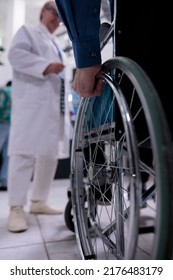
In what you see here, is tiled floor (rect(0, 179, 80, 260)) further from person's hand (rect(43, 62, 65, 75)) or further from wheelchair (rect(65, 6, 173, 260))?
person's hand (rect(43, 62, 65, 75))

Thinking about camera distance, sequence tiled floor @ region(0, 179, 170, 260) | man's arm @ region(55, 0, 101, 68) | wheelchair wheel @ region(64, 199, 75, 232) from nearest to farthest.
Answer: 1. man's arm @ region(55, 0, 101, 68)
2. tiled floor @ region(0, 179, 170, 260)
3. wheelchair wheel @ region(64, 199, 75, 232)

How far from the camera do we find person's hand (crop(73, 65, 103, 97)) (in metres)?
0.71

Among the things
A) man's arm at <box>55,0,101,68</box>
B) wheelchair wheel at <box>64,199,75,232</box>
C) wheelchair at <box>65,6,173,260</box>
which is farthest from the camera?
wheelchair wheel at <box>64,199,75,232</box>

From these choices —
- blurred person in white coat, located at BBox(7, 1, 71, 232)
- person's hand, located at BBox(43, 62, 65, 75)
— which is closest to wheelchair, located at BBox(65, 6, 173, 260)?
blurred person in white coat, located at BBox(7, 1, 71, 232)

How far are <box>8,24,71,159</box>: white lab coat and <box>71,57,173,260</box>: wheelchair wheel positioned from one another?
0.51m

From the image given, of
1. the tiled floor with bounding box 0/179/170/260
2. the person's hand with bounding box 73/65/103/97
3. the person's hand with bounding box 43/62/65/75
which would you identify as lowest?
the tiled floor with bounding box 0/179/170/260

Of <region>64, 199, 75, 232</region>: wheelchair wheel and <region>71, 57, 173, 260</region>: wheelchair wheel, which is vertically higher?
<region>71, 57, 173, 260</region>: wheelchair wheel

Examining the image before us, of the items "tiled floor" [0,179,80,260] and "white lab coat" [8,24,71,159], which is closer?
"tiled floor" [0,179,80,260]

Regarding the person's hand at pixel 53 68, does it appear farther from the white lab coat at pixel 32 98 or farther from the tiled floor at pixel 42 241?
the tiled floor at pixel 42 241

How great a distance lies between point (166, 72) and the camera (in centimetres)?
67

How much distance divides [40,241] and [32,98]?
72cm

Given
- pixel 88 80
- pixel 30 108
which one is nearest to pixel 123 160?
pixel 88 80

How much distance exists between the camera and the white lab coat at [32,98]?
1438mm

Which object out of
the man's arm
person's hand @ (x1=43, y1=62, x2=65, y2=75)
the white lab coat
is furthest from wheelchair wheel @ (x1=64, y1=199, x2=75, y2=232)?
the man's arm
